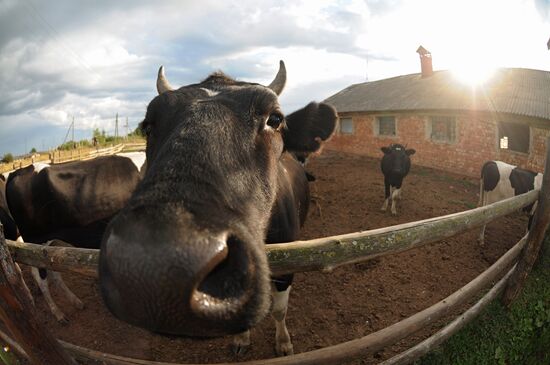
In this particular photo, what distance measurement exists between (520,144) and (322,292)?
Answer: 58.8ft

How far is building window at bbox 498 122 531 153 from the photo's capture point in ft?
49.0

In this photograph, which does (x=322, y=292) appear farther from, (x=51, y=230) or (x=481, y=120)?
(x=481, y=120)

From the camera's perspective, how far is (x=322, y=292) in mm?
4945

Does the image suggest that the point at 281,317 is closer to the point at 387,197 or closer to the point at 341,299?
the point at 341,299

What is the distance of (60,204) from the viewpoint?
494cm

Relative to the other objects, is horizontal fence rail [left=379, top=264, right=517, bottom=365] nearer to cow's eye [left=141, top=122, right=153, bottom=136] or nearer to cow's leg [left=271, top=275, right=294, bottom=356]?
cow's leg [left=271, top=275, right=294, bottom=356]

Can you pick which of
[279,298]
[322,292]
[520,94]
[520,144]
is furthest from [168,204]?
[520,144]

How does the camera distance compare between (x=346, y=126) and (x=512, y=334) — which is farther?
(x=346, y=126)

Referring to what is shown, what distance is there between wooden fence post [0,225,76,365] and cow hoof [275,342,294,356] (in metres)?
2.37

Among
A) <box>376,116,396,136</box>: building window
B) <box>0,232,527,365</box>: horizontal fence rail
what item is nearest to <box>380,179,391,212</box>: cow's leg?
<box>0,232,527,365</box>: horizontal fence rail

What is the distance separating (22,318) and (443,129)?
696 inches

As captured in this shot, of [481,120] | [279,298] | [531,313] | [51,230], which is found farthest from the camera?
[481,120]

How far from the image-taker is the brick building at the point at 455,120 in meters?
13.5

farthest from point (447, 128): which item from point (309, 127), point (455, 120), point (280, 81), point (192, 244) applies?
point (192, 244)
